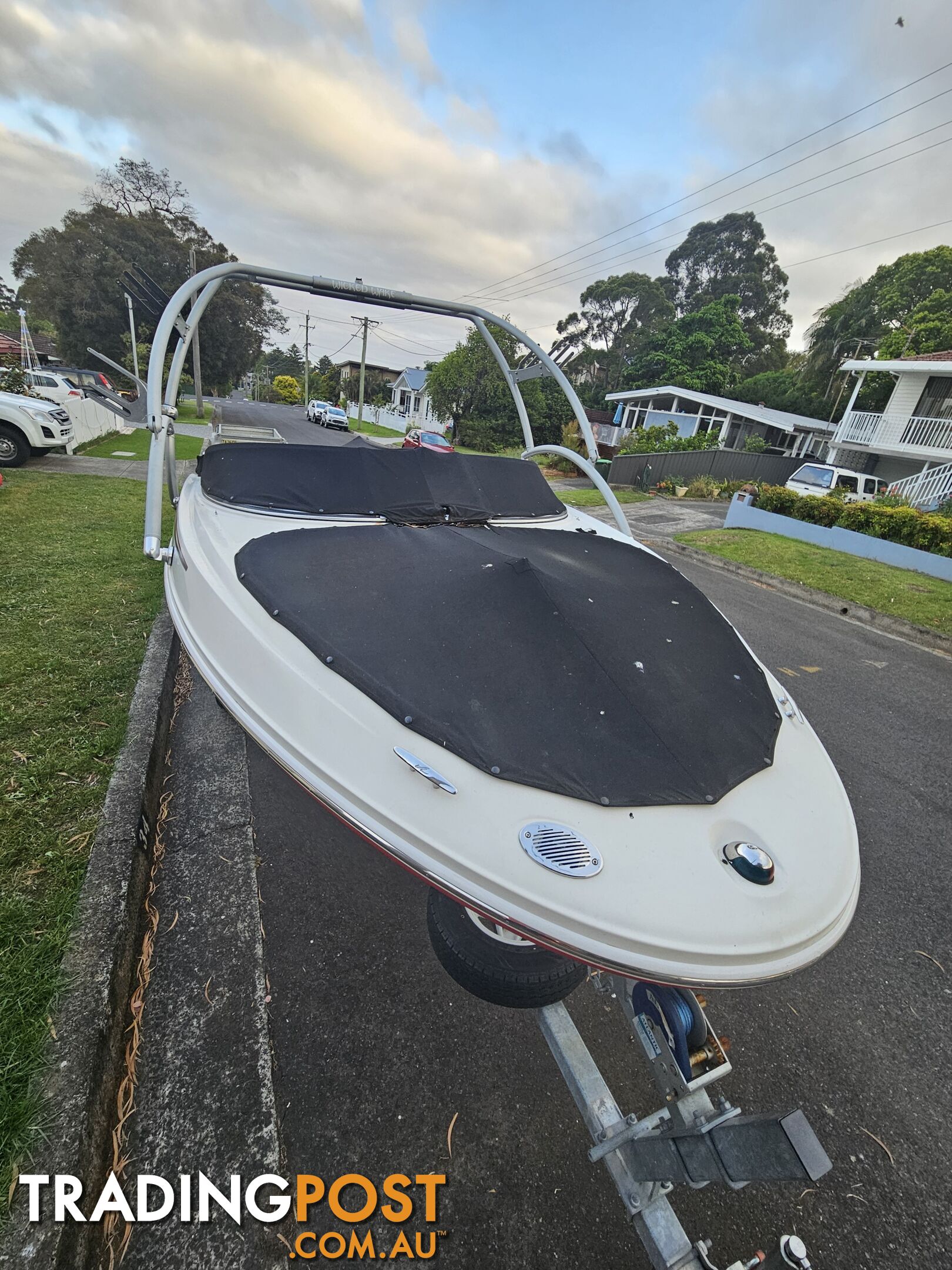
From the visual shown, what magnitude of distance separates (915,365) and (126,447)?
22.2 meters

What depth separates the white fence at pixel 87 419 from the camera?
33.9 feet

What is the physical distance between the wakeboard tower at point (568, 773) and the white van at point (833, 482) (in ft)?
51.7

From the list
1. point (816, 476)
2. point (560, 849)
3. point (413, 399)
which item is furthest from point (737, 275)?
point (560, 849)

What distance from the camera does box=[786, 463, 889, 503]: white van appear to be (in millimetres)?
15023

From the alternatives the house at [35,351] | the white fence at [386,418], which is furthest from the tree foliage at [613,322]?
the house at [35,351]

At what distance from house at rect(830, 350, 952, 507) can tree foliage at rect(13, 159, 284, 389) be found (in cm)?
2469

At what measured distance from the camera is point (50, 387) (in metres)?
10.9

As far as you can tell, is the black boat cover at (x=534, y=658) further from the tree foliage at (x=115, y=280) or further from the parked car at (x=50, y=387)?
the tree foliage at (x=115, y=280)

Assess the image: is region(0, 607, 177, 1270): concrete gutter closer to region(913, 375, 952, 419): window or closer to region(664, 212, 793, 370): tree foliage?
region(913, 375, 952, 419): window

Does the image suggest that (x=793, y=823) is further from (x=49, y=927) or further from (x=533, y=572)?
(x=49, y=927)

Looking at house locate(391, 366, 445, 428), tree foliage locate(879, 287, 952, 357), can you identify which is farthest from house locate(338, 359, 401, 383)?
tree foliage locate(879, 287, 952, 357)

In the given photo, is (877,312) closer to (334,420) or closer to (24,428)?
(334,420)

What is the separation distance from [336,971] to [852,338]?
3467cm

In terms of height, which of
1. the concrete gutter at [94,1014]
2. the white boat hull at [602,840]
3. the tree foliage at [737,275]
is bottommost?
the concrete gutter at [94,1014]
